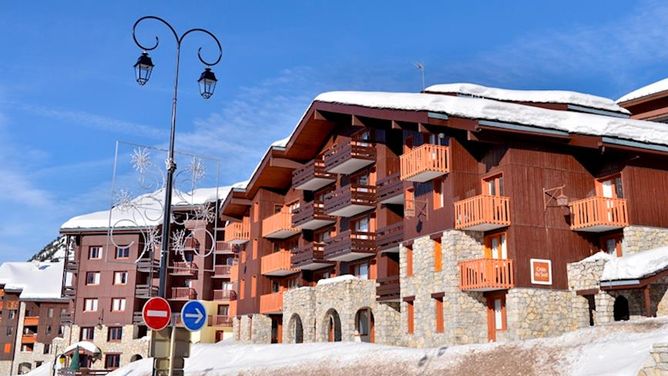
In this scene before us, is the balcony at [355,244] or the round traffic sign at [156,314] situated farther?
the balcony at [355,244]

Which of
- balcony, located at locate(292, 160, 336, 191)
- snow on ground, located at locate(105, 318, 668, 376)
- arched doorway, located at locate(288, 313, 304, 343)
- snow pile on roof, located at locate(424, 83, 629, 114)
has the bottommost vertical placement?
snow on ground, located at locate(105, 318, 668, 376)

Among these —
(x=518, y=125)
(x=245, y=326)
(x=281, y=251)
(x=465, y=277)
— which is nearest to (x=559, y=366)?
(x=465, y=277)

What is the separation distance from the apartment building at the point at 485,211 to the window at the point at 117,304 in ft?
115

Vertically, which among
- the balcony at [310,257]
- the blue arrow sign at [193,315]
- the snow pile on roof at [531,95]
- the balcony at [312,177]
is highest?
the snow pile on roof at [531,95]

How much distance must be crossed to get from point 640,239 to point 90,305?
52238 mm

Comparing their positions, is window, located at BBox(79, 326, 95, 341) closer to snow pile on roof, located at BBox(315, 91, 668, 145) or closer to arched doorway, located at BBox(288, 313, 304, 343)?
arched doorway, located at BBox(288, 313, 304, 343)

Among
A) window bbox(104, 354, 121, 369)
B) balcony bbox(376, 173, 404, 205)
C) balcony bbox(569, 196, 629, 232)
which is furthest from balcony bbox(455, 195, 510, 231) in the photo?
window bbox(104, 354, 121, 369)

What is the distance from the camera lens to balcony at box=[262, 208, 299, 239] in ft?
145

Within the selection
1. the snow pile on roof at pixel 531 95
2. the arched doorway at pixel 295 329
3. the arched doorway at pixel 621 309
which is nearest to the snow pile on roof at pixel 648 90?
the snow pile on roof at pixel 531 95

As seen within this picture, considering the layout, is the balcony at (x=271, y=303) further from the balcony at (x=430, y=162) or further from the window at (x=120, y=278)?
the window at (x=120, y=278)

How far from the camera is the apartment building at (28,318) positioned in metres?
79.4

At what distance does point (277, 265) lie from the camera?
1735 inches

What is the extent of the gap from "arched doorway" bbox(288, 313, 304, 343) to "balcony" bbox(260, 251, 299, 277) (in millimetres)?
3049

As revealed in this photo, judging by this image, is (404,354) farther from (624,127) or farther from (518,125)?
(624,127)
